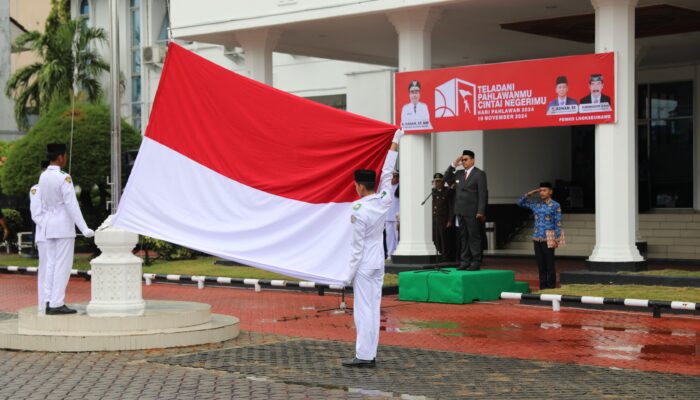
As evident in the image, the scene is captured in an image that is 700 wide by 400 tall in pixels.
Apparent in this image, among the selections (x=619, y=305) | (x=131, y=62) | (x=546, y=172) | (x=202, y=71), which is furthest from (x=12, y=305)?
(x=131, y=62)

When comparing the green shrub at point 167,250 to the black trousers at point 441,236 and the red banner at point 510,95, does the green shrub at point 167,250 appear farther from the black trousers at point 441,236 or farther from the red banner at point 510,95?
the red banner at point 510,95

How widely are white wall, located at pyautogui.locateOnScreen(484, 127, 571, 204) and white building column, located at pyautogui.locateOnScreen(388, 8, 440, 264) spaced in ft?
25.0

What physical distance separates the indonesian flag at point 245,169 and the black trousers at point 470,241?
19.2 feet

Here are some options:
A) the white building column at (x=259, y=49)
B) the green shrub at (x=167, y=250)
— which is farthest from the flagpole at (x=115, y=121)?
the green shrub at (x=167, y=250)

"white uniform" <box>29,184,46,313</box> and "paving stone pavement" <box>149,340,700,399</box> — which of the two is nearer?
"paving stone pavement" <box>149,340,700,399</box>

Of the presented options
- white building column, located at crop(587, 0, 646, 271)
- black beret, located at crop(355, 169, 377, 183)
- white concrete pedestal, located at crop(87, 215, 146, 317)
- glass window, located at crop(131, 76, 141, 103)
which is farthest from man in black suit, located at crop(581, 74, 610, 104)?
glass window, located at crop(131, 76, 141, 103)

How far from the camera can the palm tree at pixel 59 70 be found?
127 ft

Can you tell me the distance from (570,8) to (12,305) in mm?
11588

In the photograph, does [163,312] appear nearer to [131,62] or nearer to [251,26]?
[251,26]

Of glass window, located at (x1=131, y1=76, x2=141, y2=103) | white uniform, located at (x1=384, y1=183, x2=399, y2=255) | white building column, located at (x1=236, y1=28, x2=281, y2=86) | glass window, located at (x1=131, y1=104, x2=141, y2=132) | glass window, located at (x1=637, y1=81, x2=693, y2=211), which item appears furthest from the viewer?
glass window, located at (x1=131, y1=76, x2=141, y2=103)

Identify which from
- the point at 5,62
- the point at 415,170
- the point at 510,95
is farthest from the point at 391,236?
the point at 5,62

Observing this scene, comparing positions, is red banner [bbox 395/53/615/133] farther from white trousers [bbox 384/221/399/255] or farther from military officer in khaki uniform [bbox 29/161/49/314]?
military officer in khaki uniform [bbox 29/161/49/314]

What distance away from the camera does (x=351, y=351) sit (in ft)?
40.0

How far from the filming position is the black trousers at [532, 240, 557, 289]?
18078 millimetres
